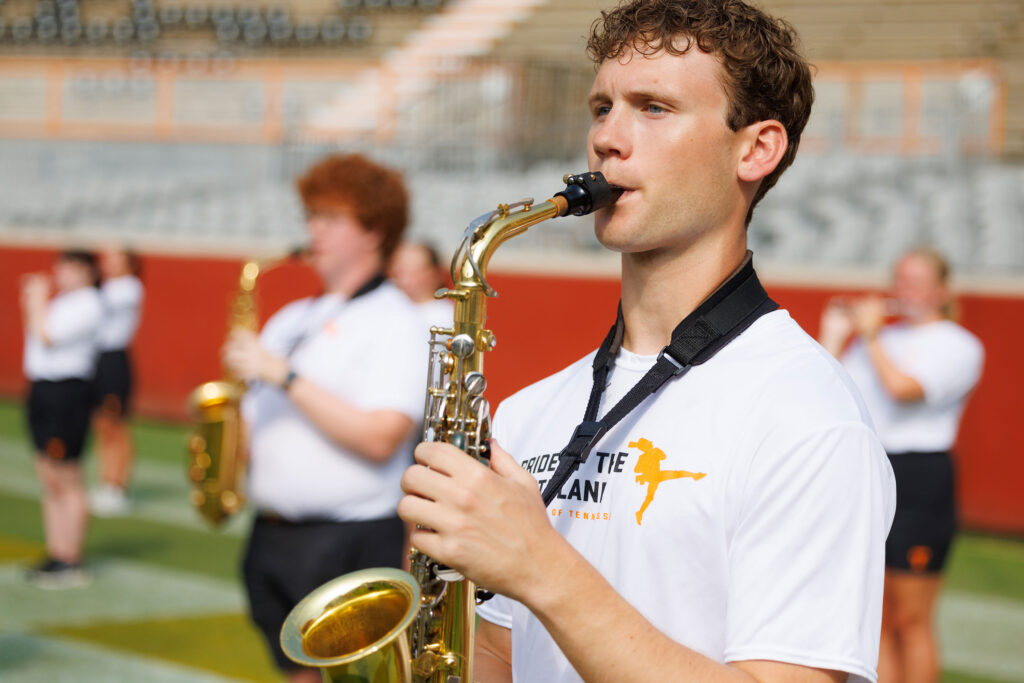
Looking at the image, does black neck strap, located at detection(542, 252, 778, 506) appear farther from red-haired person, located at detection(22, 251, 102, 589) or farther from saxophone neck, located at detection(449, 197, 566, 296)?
red-haired person, located at detection(22, 251, 102, 589)

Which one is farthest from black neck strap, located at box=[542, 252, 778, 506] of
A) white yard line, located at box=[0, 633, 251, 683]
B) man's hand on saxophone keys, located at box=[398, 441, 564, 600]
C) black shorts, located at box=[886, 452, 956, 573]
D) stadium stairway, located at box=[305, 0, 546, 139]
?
stadium stairway, located at box=[305, 0, 546, 139]

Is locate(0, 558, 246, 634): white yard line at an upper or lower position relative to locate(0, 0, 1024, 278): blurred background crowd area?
lower

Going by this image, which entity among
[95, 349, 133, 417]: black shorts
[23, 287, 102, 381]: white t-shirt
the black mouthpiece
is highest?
the black mouthpiece

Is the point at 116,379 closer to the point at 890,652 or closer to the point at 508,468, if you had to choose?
the point at 890,652

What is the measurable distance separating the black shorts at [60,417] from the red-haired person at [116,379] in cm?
197

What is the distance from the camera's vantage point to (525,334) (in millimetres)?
12414

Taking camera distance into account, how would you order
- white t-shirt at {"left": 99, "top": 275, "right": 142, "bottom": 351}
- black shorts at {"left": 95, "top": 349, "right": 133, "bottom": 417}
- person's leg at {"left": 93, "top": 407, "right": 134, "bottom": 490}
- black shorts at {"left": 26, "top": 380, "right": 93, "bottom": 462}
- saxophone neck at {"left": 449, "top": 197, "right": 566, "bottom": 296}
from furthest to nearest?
white t-shirt at {"left": 99, "top": 275, "right": 142, "bottom": 351} → black shorts at {"left": 95, "top": 349, "right": 133, "bottom": 417} → person's leg at {"left": 93, "top": 407, "right": 134, "bottom": 490} → black shorts at {"left": 26, "top": 380, "right": 93, "bottom": 462} → saxophone neck at {"left": 449, "top": 197, "right": 566, "bottom": 296}

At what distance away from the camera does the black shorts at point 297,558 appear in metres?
4.27

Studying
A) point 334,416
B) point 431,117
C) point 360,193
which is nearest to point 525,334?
point 431,117

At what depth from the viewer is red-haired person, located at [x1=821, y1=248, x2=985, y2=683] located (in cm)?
535

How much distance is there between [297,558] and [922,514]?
2.85 m

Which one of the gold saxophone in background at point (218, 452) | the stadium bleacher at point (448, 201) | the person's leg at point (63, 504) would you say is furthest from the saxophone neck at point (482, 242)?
the stadium bleacher at point (448, 201)

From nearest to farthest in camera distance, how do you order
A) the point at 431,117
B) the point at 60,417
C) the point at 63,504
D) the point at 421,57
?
1. the point at 63,504
2. the point at 60,417
3. the point at 431,117
4. the point at 421,57

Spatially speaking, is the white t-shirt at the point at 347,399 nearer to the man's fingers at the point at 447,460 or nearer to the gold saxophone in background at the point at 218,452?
the gold saxophone in background at the point at 218,452
